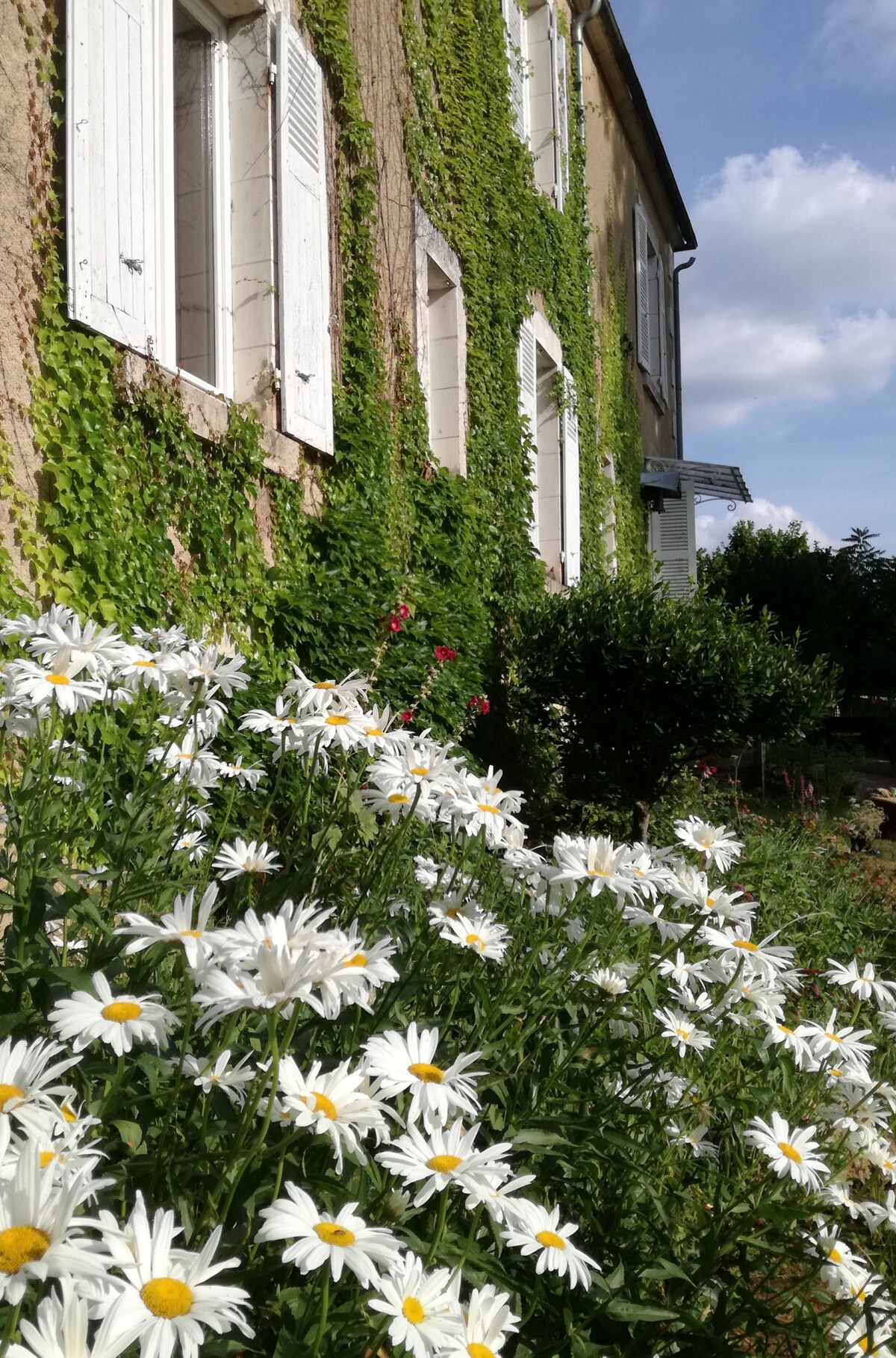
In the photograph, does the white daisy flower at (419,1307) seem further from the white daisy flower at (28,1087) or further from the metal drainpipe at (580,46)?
the metal drainpipe at (580,46)

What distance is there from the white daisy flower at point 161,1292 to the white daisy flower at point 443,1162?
27cm

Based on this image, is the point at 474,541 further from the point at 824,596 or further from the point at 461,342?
the point at 824,596

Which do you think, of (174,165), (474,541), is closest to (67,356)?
(174,165)

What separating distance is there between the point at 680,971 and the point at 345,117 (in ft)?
15.8

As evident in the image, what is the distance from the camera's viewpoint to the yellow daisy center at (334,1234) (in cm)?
108

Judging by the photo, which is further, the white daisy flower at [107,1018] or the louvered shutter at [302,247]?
the louvered shutter at [302,247]

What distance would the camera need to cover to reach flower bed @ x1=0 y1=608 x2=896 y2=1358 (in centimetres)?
110

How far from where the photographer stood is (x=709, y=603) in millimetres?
7195

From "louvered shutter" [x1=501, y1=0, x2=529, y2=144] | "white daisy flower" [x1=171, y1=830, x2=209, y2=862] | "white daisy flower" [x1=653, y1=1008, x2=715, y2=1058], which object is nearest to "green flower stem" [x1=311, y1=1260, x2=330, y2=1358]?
"white daisy flower" [x1=171, y1=830, x2=209, y2=862]

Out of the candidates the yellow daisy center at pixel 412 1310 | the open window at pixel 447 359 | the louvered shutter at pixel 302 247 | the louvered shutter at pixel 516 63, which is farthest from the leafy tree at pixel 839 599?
the yellow daisy center at pixel 412 1310

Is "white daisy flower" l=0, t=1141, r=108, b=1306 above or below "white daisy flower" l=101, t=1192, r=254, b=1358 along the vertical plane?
above

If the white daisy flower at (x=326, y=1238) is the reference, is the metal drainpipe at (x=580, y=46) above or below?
above

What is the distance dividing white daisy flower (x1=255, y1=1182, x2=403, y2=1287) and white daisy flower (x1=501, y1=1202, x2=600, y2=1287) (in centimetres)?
28

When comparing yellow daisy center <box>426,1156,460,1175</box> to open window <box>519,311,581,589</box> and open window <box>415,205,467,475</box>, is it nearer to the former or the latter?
open window <box>415,205,467,475</box>
